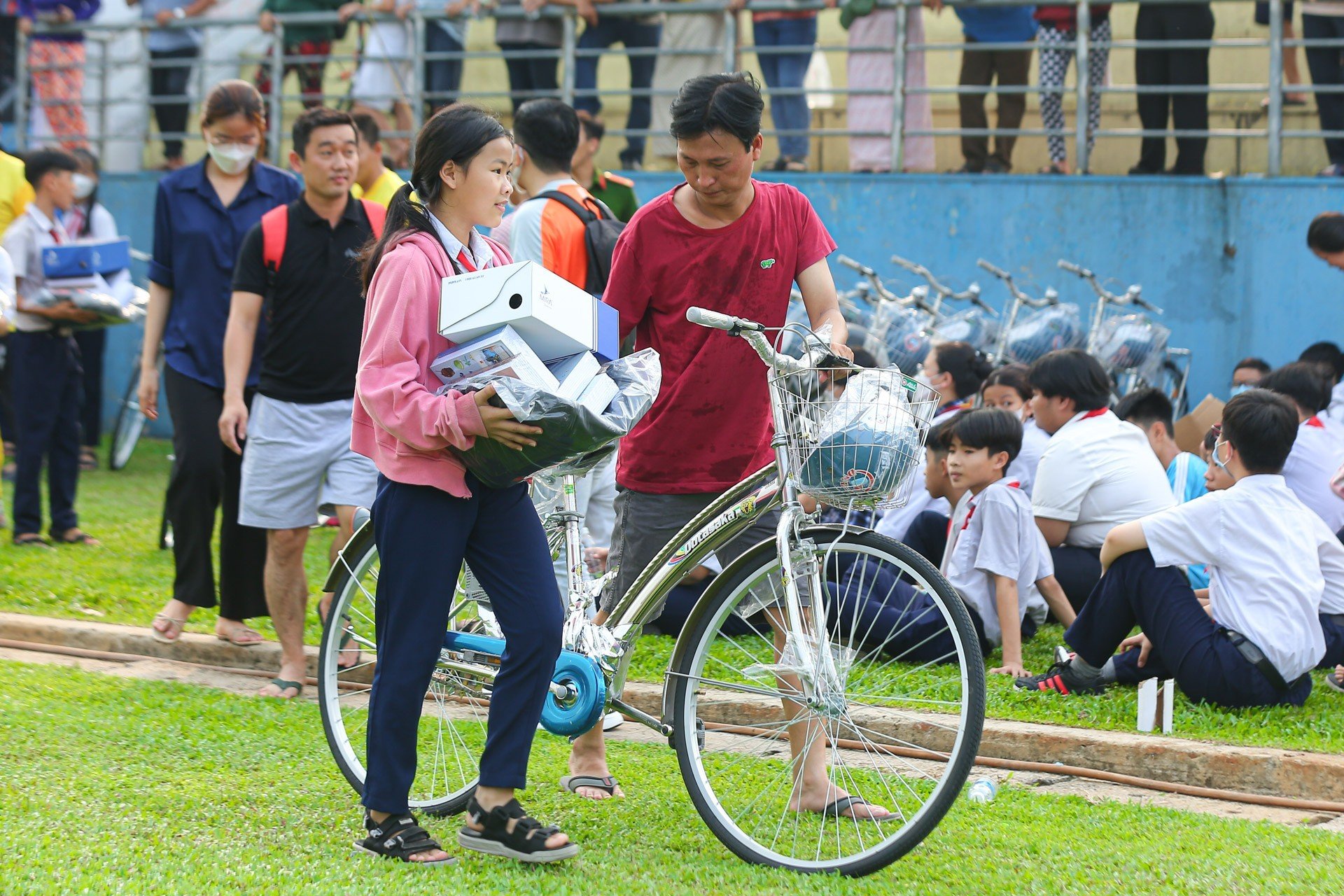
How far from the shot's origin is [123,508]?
10234 mm

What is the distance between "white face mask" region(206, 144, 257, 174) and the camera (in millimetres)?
6582

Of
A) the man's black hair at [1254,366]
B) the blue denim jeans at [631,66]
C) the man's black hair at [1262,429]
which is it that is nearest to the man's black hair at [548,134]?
the man's black hair at [1262,429]

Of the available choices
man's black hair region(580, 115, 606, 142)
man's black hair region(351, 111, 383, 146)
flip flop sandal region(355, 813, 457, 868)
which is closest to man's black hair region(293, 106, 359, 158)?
man's black hair region(351, 111, 383, 146)

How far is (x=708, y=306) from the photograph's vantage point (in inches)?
175

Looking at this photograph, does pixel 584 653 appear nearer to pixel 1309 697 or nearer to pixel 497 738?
pixel 497 738

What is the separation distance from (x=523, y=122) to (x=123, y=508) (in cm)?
533

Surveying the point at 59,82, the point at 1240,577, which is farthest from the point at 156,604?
the point at 59,82

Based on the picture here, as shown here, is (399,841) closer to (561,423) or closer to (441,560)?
(441,560)

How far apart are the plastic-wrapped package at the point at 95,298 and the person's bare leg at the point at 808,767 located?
6089 mm

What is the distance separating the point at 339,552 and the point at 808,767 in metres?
1.78

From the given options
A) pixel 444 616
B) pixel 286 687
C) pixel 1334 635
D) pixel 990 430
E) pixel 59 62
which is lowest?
pixel 286 687

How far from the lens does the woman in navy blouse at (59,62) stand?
14.2m

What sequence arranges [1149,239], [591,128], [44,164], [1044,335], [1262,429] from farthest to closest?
[1149,239], [44,164], [1044,335], [591,128], [1262,429]

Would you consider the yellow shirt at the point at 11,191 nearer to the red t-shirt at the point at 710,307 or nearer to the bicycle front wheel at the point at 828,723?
the red t-shirt at the point at 710,307
